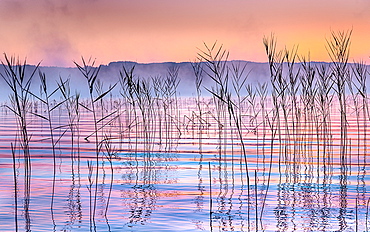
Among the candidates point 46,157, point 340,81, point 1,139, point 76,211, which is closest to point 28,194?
point 76,211

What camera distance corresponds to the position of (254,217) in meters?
5.88

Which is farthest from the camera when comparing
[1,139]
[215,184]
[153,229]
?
[1,139]

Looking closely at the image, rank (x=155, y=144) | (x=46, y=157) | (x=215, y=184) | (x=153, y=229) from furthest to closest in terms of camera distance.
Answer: (x=155, y=144), (x=46, y=157), (x=215, y=184), (x=153, y=229)

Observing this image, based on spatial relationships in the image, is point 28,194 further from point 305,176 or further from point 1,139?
point 1,139

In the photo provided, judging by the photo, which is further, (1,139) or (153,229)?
(1,139)

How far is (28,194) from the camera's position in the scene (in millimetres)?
6879

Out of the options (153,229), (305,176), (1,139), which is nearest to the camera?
(153,229)

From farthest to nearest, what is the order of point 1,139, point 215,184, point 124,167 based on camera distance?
point 1,139, point 124,167, point 215,184

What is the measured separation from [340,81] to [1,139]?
902cm

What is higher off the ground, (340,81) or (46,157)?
(340,81)

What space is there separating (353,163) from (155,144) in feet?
16.1

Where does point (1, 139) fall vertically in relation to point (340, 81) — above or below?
below

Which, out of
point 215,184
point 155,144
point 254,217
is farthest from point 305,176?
point 155,144

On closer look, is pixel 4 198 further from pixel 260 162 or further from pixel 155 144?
pixel 155 144
